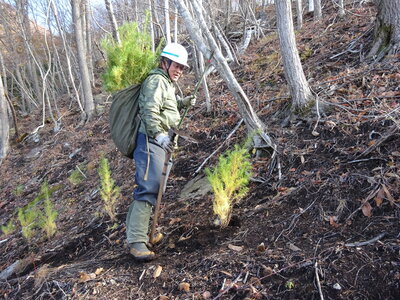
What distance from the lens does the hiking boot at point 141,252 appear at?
2.94 meters

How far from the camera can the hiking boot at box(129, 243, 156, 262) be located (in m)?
2.94

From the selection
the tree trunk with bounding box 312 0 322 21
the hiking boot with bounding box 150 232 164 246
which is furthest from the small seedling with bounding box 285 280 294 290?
the tree trunk with bounding box 312 0 322 21

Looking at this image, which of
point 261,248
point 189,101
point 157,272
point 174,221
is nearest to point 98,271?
point 157,272

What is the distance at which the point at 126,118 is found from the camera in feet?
10.8

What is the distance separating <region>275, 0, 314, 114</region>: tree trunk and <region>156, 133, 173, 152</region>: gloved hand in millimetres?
2197

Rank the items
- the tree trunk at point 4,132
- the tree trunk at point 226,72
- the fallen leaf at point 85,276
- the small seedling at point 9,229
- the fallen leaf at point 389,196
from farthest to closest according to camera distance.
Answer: the tree trunk at point 4,132 < the small seedling at point 9,229 < the tree trunk at point 226,72 < the fallen leaf at point 85,276 < the fallen leaf at point 389,196

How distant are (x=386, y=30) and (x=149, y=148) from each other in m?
4.15

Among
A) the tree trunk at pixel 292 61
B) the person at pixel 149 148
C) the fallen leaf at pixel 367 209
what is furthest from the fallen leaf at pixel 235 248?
the tree trunk at pixel 292 61

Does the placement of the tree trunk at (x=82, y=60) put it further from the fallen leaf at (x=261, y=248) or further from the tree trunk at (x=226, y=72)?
the fallen leaf at (x=261, y=248)

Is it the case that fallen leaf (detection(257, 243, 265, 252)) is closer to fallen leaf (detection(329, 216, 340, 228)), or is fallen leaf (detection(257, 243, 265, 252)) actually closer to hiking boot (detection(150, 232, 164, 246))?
fallen leaf (detection(329, 216, 340, 228))

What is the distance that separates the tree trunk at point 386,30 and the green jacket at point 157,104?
3.54 m

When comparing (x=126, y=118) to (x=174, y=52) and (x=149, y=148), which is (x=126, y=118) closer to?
(x=149, y=148)

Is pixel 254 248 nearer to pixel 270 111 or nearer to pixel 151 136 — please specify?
pixel 151 136

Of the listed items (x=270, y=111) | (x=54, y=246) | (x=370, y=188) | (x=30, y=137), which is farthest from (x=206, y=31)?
(x=30, y=137)
